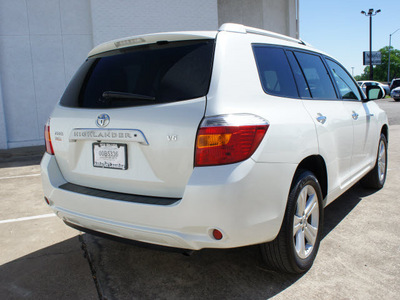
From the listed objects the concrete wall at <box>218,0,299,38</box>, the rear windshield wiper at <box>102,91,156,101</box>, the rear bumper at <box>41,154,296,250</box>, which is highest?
the concrete wall at <box>218,0,299,38</box>

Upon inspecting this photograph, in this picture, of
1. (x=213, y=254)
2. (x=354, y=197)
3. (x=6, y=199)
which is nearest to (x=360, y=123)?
(x=354, y=197)

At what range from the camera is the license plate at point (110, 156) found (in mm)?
2426

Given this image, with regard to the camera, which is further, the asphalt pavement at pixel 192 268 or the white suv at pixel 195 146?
the asphalt pavement at pixel 192 268

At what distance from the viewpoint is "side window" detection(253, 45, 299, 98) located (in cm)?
263

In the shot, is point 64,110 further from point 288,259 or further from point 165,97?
point 288,259

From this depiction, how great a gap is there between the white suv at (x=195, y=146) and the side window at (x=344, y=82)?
986 mm

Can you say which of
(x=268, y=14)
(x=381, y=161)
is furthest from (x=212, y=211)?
(x=268, y=14)

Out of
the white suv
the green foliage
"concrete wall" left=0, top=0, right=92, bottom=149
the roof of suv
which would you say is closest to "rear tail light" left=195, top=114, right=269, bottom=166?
the white suv

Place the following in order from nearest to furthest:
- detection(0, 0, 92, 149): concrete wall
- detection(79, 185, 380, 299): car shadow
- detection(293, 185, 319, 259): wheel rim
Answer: detection(79, 185, 380, 299): car shadow
detection(293, 185, 319, 259): wheel rim
detection(0, 0, 92, 149): concrete wall

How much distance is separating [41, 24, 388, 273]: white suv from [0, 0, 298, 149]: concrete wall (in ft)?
30.9

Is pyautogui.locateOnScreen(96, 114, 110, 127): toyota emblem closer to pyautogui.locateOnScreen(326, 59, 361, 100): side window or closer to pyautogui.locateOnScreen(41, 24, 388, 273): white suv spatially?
pyautogui.locateOnScreen(41, 24, 388, 273): white suv

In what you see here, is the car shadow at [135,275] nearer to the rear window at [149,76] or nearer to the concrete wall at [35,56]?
the rear window at [149,76]

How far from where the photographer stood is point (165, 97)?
234cm

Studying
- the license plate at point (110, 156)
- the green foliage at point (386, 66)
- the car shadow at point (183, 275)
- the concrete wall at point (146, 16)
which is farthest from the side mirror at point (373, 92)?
the green foliage at point (386, 66)
